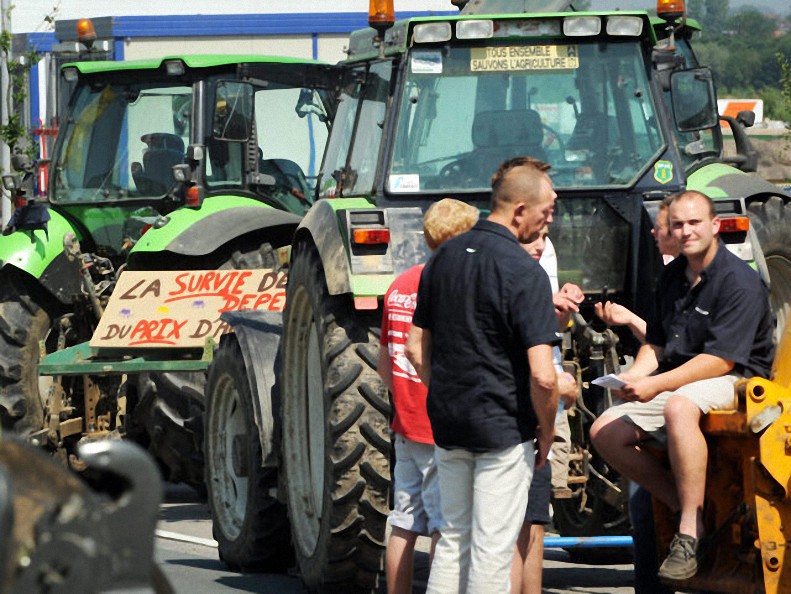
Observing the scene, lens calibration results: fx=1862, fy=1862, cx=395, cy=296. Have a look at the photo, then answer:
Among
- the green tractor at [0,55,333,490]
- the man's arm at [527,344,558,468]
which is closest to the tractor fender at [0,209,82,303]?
the green tractor at [0,55,333,490]

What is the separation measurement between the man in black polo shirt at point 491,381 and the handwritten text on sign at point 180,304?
14.9 feet

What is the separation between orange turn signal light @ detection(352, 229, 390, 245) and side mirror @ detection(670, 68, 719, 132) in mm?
1893

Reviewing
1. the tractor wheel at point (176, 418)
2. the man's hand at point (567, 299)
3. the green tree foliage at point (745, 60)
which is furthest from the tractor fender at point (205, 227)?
the green tree foliage at point (745, 60)

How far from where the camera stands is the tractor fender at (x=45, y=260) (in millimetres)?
12258

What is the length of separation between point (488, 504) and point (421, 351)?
606 millimetres

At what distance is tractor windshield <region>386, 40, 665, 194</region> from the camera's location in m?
8.34

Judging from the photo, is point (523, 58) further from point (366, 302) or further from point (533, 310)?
point (533, 310)

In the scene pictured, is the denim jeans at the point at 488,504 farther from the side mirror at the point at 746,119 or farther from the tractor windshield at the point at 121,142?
the side mirror at the point at 746,119

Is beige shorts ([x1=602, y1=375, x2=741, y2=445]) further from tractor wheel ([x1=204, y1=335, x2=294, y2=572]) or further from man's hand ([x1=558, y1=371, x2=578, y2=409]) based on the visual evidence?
tractor wheel ([x1=204, y1=335, x2=294, y2=572])

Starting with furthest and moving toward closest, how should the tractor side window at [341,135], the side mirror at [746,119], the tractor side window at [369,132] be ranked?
the side mirror at [746,119], the tractor side window at [341,135], the tractor side window at [369,132]

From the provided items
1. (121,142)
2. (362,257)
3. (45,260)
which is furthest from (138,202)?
(362,257)

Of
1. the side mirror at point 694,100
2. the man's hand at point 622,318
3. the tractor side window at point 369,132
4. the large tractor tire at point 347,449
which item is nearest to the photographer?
the man's hand at point 622,318

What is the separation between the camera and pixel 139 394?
11.3 m

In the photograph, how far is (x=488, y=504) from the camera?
19.9ft
